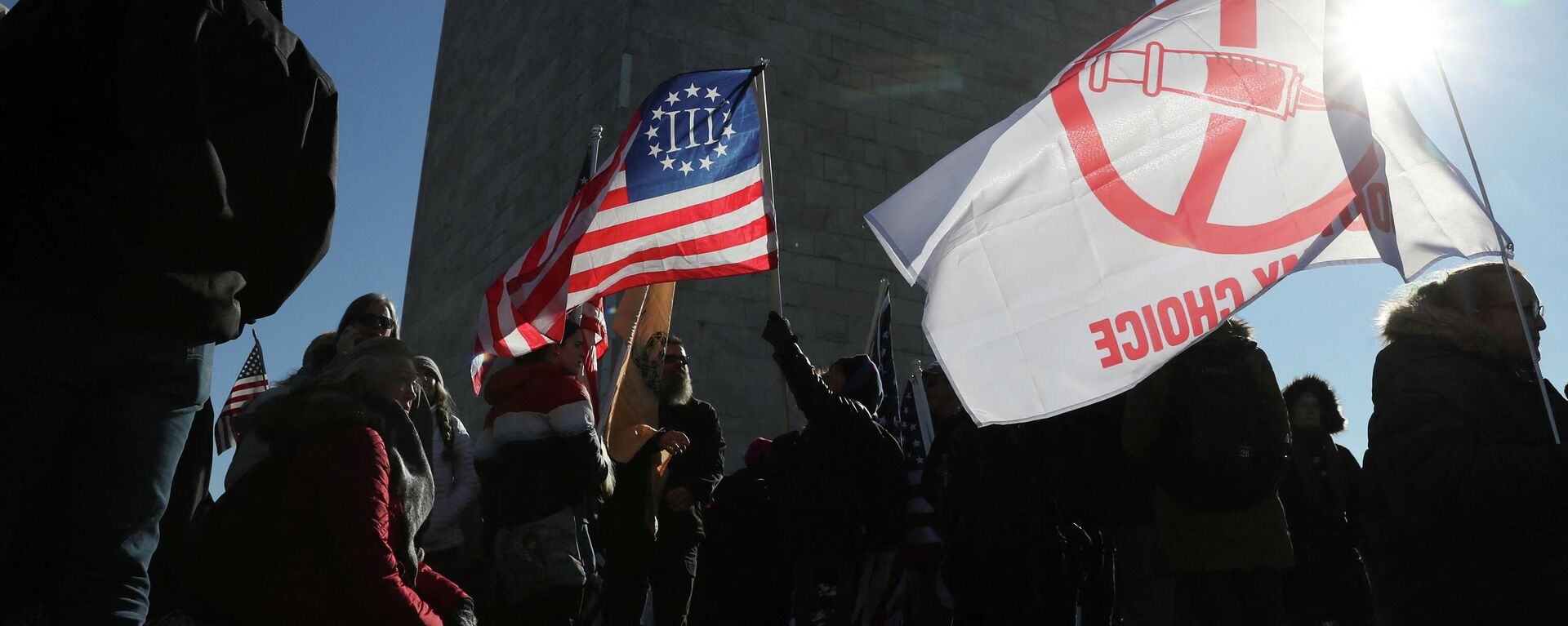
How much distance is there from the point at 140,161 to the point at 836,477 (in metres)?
3.35

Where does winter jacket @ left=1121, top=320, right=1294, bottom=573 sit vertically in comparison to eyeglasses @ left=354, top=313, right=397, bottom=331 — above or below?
below

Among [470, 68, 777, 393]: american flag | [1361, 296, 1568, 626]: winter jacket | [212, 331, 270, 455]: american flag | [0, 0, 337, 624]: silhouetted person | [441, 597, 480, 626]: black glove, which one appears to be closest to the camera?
[0, 0, 337, 624]: silhouetted person

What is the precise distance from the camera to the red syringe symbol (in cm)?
394

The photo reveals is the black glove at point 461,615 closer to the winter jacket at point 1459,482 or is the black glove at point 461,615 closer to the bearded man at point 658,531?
the winter jacket at point 1459,482

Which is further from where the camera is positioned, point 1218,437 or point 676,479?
point 676,479

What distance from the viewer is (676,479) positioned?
5773 millimetres

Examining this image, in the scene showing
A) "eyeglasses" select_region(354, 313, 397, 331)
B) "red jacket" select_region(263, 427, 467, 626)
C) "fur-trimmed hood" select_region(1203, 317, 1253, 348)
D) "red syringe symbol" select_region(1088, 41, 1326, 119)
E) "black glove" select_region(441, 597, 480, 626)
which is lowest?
"black glove" select_region(441, 597, 480, 626)

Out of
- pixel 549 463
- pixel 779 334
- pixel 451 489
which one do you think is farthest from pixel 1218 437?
pixel 451 489

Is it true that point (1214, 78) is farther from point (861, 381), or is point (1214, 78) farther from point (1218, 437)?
point (861, 381)

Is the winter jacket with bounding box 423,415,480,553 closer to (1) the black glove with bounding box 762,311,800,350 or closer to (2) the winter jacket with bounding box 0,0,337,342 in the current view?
(1) the black glove with bounding box 762,311,800,350

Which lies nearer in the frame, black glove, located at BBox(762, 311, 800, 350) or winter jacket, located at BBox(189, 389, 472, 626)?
winter jacket, located at BBox(189, 389, 472, 626)

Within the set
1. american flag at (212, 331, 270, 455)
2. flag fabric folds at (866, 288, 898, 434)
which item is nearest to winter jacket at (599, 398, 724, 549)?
flag fabric folds at (866, 288, 898, 434)

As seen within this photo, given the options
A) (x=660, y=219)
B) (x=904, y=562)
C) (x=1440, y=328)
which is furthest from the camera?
(x=660, y=219)

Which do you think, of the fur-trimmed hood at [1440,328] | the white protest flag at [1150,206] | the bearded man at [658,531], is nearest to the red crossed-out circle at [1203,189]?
the white protest flag at [1150,206]
